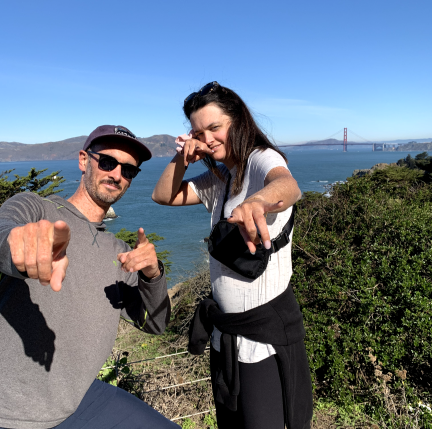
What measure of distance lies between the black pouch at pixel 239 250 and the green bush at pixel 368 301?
223 cm

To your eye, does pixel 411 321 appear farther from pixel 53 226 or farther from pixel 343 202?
pixel 53 226

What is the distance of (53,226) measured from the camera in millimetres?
1081

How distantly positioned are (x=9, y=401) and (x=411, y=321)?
327 centimetres

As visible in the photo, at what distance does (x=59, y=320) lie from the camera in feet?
5.97

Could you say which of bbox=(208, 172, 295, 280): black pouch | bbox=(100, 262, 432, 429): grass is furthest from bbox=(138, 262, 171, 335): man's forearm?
bbox=(100, 262, 432, 429): grass

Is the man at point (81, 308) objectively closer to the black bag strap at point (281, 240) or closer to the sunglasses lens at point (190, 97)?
the sunglasses lens at point (190, 97)

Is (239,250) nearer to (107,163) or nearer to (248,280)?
(248,280)

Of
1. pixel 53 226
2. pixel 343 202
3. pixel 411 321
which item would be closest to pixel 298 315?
pixel 53 226

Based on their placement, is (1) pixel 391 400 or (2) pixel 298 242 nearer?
(1) pixel 391 400

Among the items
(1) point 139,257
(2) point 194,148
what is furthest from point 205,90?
(1) point 139,257

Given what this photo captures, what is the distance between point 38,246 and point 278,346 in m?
1.38

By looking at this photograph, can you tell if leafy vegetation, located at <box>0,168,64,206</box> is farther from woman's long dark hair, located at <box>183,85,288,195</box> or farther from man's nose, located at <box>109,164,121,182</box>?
woman's long dark hair, located at <box>183,85,288,195</box>

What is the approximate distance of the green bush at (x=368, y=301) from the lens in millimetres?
3461

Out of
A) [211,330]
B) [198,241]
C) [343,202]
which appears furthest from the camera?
[198,241]
